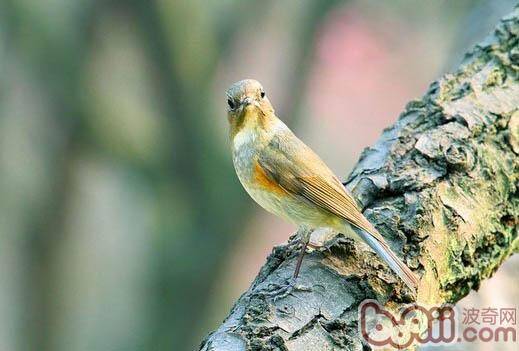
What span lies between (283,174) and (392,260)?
0.65m

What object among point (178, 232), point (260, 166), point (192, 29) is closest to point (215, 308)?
point (178, 232)

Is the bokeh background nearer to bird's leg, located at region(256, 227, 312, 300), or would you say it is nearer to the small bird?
the small bird

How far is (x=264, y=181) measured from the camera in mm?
2967

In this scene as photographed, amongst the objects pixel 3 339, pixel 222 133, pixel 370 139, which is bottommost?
pixel 3 339


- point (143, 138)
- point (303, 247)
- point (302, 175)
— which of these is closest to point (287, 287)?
point (303, 247)

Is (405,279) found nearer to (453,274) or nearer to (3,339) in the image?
(453,274)

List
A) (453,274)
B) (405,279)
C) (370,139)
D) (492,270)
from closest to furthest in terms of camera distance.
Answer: (405,279), (453,274), (492,270), (370,139)

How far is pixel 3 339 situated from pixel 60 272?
13.7ft

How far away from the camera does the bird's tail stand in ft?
7.83

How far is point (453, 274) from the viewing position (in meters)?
2.65

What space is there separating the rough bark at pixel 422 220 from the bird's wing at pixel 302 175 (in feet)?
0.35

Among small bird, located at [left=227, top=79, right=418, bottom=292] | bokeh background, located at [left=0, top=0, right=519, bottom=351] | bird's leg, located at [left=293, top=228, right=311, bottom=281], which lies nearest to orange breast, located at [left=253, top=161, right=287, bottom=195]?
small bird, located at [left=227, top=79, right=418, bottom=292]

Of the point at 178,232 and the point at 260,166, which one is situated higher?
the point at 178,232

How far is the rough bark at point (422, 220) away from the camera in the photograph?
86.4 inches
